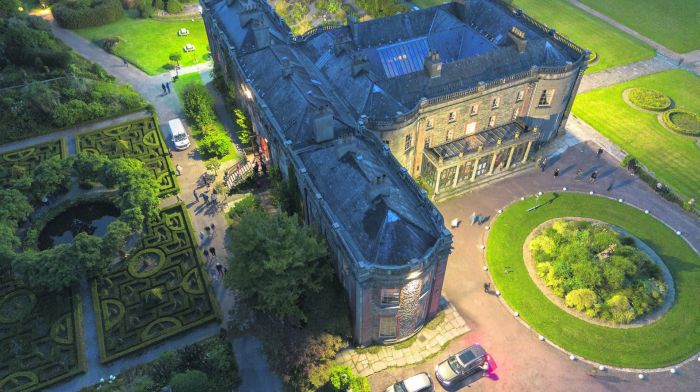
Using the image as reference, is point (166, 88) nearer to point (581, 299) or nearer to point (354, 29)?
point (354, 29)

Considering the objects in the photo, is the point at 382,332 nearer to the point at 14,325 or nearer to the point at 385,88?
the point at 385,88

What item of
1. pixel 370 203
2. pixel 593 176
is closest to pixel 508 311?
pixel 370 203

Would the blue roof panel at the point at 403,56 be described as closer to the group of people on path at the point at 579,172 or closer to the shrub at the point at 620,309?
the group of people on path at the point at 579,172

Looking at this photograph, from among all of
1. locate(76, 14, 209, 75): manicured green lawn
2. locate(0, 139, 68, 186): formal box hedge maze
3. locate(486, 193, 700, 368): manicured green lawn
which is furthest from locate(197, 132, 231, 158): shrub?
locate(486, 193, 700, 368): manicured green lawn

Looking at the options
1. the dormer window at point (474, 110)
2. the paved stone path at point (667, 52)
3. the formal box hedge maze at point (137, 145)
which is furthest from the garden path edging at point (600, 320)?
the paved stone path at point (667, 52)

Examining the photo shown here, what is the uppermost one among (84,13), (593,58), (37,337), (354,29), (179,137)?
(354,29)

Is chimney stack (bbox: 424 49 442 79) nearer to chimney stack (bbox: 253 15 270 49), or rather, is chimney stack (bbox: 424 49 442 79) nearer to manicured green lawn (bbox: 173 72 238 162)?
chimney stack (bbox: 253 15 270 49)
